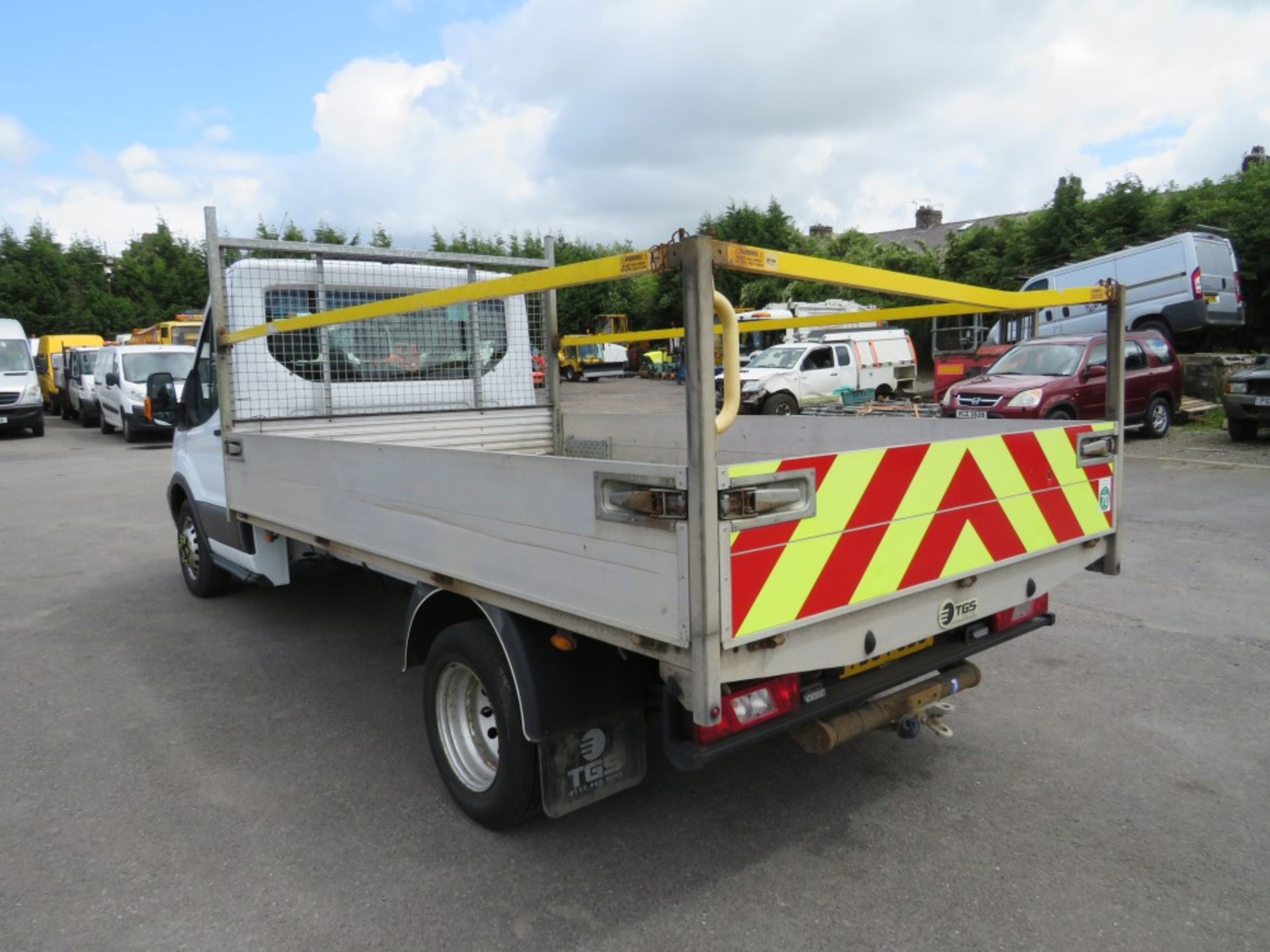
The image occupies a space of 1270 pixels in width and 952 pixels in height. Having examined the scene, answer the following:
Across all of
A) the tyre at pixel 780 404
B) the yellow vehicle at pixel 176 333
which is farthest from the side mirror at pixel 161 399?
the yellow vehicle at pixel 176 333

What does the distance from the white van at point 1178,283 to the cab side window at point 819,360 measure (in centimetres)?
490

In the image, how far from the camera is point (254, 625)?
19.7 ft

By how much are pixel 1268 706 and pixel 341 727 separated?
4.46m

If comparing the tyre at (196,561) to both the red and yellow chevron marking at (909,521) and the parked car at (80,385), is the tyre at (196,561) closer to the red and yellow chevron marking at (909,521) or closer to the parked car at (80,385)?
the red and yellow chevron marking at (909,521)

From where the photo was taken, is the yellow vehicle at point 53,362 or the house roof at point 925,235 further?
the house roof at point 925,235

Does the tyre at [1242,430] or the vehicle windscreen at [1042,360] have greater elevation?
the vehicle windscreen at [1042,360]

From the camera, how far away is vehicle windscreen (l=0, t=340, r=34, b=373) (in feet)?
67.3

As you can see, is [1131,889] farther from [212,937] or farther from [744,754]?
[212,937]

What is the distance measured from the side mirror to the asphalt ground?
157 cm

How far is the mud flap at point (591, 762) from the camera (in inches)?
116

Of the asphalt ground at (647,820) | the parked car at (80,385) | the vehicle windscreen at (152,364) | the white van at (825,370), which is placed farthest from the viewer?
the parked car at (80,385)

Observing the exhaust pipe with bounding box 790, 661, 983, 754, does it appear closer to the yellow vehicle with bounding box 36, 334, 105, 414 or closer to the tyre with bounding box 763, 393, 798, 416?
the tyre with bounding box 763, 393, 798, 416

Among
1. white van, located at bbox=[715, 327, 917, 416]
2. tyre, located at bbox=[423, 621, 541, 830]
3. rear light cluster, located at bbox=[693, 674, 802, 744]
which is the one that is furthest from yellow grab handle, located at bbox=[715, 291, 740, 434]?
white van, located at bbox=[715, 327, 917, 416]

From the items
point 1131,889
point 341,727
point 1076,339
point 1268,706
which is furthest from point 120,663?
point 1076,339
